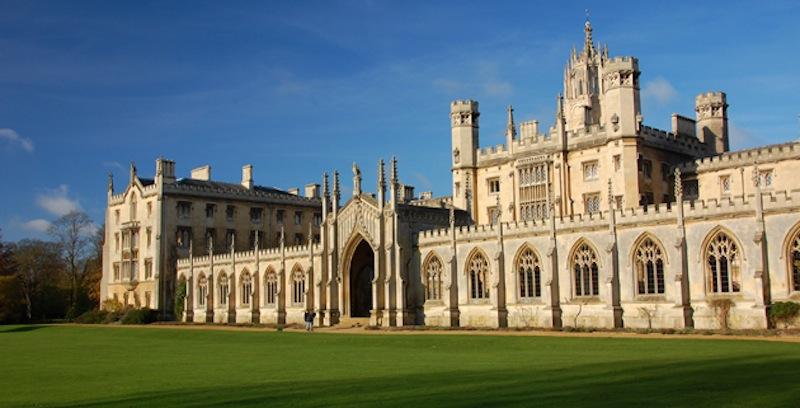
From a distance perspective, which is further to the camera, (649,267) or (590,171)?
(590,171)

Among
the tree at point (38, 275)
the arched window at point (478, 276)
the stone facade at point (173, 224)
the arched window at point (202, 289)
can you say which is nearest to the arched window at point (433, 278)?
the arched window at point (478, 276)

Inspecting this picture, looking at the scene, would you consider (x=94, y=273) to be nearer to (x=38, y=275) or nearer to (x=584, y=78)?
(x=38, y=275)

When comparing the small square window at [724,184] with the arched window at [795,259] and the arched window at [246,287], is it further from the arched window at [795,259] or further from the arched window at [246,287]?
the arched window at [246,287]

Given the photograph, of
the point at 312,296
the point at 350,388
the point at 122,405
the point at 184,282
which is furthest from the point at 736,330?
the point at 184,282

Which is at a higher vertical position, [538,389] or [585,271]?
[585,271]

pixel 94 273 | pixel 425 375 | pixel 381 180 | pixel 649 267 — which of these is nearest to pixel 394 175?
pixel 381 180

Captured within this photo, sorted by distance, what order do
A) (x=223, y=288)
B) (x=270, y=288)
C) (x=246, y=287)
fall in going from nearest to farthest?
(x=270, y=288) → (x=246, y=287) → (x=223, y=288)

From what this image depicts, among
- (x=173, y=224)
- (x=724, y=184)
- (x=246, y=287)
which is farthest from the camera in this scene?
(x=173, y=224)

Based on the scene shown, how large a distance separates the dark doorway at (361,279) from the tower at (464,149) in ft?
23.1

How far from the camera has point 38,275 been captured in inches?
3231

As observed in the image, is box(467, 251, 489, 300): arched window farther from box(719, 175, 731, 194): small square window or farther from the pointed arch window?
the pointed arch window

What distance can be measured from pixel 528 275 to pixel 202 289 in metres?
32.4

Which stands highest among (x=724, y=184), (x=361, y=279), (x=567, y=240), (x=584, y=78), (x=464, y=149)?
(x=584, y=78)

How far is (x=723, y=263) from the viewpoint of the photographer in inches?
1377
